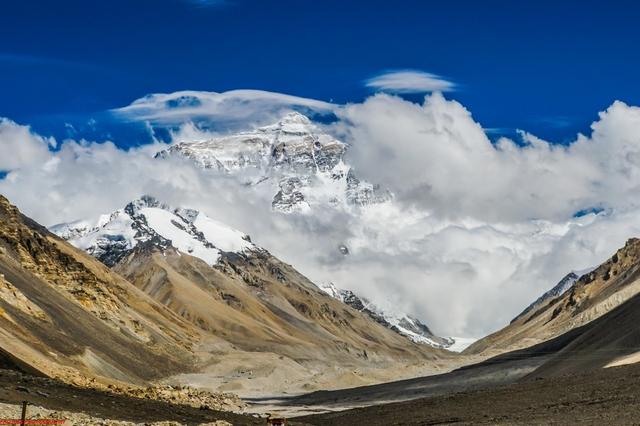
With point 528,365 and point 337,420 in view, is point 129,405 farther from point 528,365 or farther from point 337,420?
point 528,365

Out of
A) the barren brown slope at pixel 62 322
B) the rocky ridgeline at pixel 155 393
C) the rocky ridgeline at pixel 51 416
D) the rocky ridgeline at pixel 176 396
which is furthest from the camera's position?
the barren brown slope at pixel 62 322

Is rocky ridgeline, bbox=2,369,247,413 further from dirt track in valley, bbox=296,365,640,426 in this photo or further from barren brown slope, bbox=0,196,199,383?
dirt track in valley, bbox=296,365,640,426

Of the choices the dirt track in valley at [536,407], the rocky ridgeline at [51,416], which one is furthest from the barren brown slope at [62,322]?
the rocky ridgeline at [51,416]

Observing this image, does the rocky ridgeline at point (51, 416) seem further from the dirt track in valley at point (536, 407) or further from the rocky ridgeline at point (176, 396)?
the rocky ridgeline at point (176, 396)

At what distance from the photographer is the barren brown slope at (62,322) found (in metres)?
105

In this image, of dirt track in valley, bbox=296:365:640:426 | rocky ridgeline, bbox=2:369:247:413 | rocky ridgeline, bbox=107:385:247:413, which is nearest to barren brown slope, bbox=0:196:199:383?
rocky ridgeline, bbox=2:369:247:413

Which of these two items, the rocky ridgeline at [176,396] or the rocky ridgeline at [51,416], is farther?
the rocky ridgeline at [176,396]

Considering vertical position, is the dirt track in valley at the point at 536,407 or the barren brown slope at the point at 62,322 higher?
the barren brown slope at the point at 62,322

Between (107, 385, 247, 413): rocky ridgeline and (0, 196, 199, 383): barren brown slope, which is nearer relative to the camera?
(107, 385, 247, 413): rocky ridgeline

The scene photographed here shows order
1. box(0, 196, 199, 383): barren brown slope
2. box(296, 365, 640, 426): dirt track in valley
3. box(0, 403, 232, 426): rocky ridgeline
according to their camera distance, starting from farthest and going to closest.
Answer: box(0, 196, 199, 383): barren brown slope < box(296, 365, 640, 426): dirt track in valley < box(0, 403, 232, 426): rocky ridgeline

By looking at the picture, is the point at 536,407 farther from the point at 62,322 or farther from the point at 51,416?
the point at 62,322

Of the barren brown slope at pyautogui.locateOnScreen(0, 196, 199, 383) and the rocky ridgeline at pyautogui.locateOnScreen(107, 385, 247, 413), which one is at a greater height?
the barren brown slope at pyautogui.locateOnScreen(0, 196, 199, 383)

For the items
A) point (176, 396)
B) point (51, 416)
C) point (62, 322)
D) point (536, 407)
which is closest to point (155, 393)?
point (176, 396)

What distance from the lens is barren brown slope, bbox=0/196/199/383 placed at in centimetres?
10462
